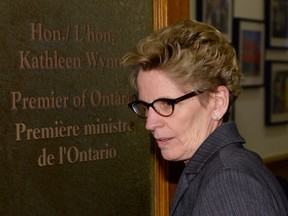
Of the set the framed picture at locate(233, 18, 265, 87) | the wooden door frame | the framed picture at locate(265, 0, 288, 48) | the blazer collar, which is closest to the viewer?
the blazer collar

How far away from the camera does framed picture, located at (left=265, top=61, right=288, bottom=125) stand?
3141mm

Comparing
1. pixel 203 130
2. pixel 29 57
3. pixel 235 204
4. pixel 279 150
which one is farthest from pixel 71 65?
pixel 279 150

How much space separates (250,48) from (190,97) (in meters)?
1.84

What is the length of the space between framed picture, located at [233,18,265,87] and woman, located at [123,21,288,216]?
1.60 m

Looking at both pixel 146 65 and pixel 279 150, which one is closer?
pixel 146 65

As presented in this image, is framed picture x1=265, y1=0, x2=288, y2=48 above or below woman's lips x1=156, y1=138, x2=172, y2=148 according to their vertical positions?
above

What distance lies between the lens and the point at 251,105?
9.91 feet

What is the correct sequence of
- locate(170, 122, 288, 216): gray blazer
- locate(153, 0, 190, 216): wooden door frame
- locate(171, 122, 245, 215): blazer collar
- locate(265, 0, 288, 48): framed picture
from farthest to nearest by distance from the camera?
locate(265, 0, 288, 48): framed picture → locate(153, 0, 190, 216): wooden door frame → locate(171, 122, 245, 215): blazer collar → locate(170, 122, 288, 216): gray blazer

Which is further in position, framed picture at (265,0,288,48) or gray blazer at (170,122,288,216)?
framed picture at (265,0,288,48)

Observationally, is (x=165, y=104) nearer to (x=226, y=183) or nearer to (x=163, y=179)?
(x=226, y=183)

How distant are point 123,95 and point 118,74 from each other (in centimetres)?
7

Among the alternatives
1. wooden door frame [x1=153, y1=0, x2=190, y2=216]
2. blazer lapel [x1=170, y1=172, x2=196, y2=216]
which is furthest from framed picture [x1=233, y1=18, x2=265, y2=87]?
blazer lapel [x1=170, y1=172, x2=196, y2=216]

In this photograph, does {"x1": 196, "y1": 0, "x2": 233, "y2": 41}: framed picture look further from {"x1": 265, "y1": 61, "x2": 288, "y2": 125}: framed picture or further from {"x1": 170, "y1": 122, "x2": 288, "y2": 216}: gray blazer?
{"x1": 170, "y1": 122, "x2": 288, "y2": 216}: gray blazer

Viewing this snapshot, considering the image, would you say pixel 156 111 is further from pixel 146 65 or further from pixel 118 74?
pixel 118 74
